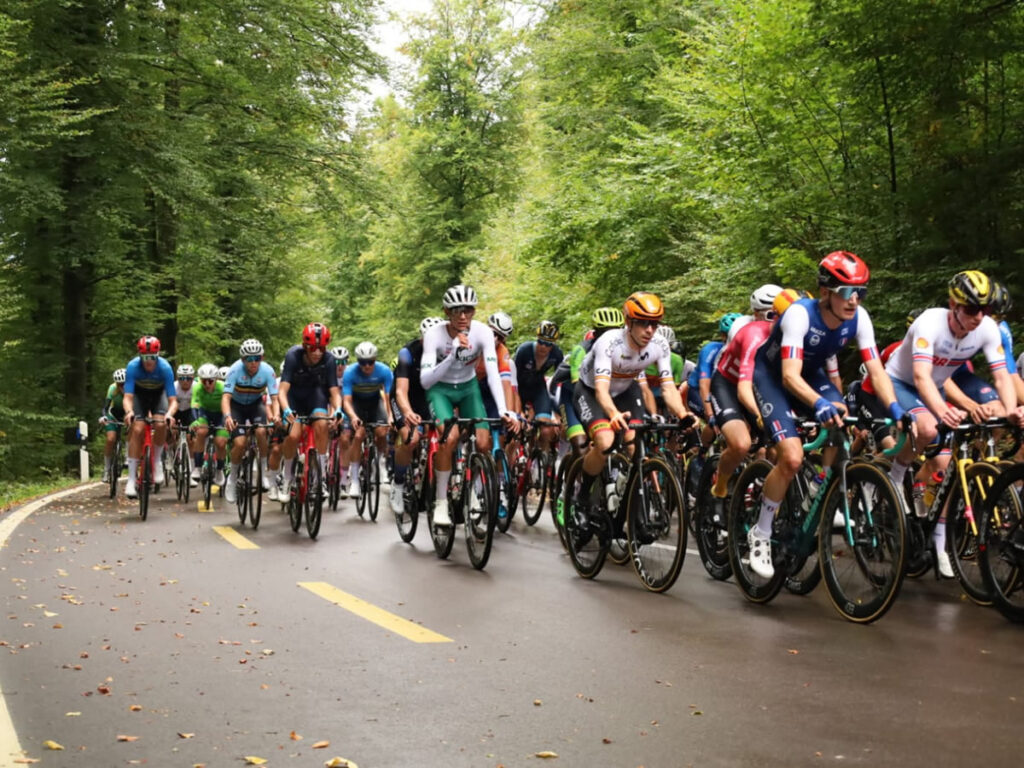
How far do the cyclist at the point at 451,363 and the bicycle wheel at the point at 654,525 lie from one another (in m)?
1.96

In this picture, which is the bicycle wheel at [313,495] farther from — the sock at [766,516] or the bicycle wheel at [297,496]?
the sock at [766,516]

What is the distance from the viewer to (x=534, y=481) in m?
15.4

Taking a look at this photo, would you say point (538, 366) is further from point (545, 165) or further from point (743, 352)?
point (545, 165)

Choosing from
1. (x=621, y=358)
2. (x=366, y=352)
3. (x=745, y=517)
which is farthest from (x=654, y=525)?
(x=366, y=352)

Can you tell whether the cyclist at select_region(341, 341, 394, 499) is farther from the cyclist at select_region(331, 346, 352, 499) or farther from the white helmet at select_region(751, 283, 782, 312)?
the white helmet at select_region(751, 283, 782, 312)

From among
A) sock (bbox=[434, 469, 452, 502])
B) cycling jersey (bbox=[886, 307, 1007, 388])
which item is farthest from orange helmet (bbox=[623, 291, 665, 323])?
sock (bbox=[434, 469, 452, 502])

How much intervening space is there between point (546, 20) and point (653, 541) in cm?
3083

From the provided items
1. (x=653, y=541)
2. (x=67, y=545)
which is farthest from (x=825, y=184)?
(x=67, y=545)

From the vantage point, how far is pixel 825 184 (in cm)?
1577

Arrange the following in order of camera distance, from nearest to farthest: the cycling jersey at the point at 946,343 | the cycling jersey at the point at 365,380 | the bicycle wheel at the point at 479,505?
the cycling jersey at the point at 946,343 → the bicycle wheel at the point at 479,505 → the cycling jersey at the point at 365,380

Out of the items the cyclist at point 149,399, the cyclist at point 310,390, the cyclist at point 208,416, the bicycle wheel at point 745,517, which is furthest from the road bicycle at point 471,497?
the cyclist at point 208,416

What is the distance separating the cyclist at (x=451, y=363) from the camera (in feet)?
35.7

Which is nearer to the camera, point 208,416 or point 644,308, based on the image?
point 644,308

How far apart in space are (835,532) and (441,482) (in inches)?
161
